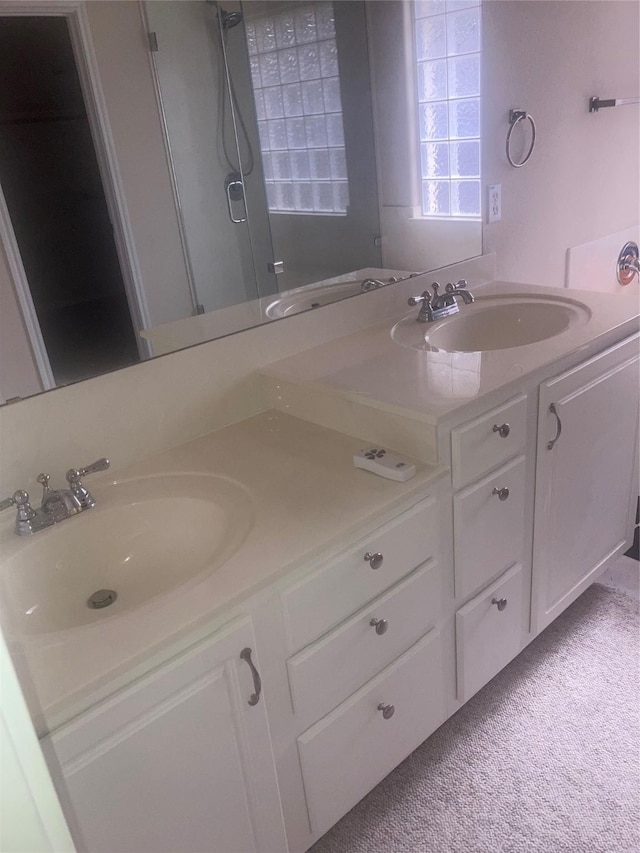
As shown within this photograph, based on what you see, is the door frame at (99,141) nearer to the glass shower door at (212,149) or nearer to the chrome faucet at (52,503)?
the glass shower door at (212,149)

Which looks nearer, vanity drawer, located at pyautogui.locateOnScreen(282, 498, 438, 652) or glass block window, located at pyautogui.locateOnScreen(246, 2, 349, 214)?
vanity drawer, located at pyautogui.locateOnScreen(282, 498, 438, 652)

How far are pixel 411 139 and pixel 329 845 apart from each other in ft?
5.98

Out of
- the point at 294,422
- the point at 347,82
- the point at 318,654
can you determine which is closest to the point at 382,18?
the point at 347,82

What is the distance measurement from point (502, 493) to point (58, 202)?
3.50 ft

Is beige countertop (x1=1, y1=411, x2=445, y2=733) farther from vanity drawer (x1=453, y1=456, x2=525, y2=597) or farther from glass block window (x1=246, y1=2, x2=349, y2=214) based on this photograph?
glass block window (x1=246, y1=2, x2=349, y2=214)

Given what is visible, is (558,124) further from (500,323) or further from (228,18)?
(228,18)

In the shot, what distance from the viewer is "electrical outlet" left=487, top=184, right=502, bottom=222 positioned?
2158 mm

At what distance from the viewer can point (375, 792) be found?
1.56 metres

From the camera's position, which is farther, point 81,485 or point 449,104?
point 449,104

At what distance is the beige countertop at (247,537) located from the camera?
2.88 feet

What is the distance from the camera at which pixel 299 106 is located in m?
1.63

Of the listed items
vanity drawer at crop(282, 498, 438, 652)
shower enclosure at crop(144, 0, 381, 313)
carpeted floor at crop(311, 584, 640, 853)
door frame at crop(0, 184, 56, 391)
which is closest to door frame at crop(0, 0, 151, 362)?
door frame at crop(0, 184, 56, 391)

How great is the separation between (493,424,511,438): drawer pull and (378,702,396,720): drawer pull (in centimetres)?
60

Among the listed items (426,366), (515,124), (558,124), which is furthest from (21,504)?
(558,124)
